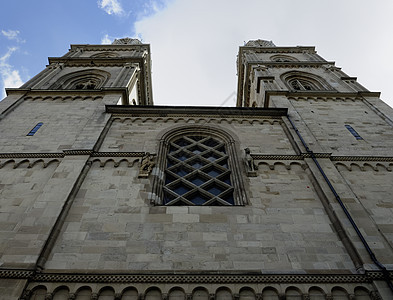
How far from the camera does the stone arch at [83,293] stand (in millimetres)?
5596

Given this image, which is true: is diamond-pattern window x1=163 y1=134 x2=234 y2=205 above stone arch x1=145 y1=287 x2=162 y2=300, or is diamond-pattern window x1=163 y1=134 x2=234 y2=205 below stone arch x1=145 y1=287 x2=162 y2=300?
above

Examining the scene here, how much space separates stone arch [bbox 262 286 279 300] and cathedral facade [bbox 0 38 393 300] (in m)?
0.02

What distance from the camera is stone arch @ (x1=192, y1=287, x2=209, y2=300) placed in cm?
559

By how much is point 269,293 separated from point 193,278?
156 cm

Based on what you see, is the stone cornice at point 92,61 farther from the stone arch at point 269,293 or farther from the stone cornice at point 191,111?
the stone arch at point 269,293

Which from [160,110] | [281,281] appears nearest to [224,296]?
[281,281]

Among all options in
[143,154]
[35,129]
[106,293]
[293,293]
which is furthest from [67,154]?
[293,293]

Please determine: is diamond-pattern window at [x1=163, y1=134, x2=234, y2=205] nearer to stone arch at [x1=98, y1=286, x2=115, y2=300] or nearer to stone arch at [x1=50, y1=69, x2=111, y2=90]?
stone arch at [x1=98, y1=286, x2=115, y2=300]

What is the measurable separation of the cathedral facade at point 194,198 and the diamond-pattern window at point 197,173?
0.05m

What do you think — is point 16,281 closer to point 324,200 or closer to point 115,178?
point 115,178

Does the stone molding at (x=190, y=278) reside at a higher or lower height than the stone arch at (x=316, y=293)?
higher

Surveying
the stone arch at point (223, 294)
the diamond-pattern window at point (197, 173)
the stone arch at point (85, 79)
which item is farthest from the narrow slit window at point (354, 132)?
the stone arch at point (85, 79)

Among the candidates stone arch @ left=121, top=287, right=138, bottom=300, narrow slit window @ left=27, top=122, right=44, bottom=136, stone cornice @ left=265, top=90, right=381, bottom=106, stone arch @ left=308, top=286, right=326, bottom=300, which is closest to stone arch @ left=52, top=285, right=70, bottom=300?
stone arch @ left=121, top=287, right=138, bottom=300

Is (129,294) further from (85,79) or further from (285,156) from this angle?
(85,79)
